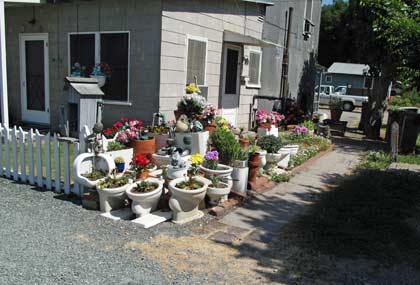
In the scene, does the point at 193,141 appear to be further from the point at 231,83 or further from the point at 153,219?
the point at 231,83

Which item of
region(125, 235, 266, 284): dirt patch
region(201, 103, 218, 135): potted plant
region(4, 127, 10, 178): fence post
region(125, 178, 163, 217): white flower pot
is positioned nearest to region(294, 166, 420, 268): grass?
region(125, 235, 266, 284): dirt patch

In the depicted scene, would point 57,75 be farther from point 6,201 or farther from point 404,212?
point 404,212

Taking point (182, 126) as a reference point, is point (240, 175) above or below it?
below

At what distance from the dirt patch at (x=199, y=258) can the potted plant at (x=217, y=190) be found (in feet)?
2.83

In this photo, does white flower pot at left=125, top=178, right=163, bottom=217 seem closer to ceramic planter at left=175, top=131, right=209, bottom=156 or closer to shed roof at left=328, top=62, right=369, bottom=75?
ceramic planter at left=175, top=131, right=209, bottom=156

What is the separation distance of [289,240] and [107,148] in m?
2.88

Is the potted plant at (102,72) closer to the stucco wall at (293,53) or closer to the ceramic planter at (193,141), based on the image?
the ceramic planter at (193,141)

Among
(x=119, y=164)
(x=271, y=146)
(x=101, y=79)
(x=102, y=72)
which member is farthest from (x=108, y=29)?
(x=271, y=146)

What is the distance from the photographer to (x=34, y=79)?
9.60 meters

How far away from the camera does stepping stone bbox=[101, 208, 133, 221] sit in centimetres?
454

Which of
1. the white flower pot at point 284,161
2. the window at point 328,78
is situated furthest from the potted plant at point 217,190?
the window at point 328,78

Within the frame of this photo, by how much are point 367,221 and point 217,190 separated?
1832mm

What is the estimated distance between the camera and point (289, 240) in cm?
420

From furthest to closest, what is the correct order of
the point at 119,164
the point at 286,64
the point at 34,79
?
the point at 286,64 → the point at 34,79 → the point at 119,164
